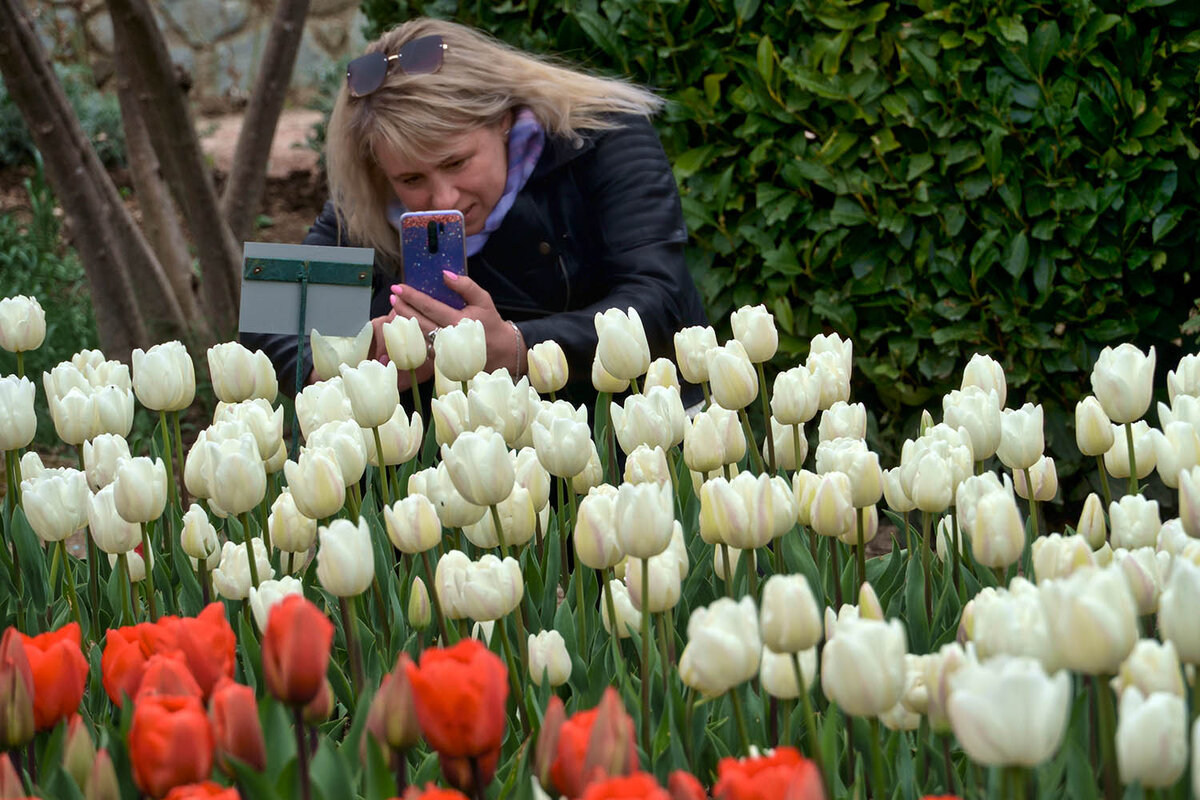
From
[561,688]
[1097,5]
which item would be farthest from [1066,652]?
[1097,5]

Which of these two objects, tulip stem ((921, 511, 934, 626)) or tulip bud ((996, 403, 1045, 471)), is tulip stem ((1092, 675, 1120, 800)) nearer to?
tulip stem ((921, 511, 934, 626))

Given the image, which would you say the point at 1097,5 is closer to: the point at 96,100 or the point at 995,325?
the point at 995,325

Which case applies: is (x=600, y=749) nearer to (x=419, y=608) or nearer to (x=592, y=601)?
(x=419, y=608)

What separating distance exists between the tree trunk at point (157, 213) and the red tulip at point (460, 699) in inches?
197

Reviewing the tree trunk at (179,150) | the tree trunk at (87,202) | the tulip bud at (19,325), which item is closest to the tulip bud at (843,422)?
the tulip bud at (19,325)

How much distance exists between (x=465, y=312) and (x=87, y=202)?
2848 mm

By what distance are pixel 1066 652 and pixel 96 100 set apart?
10.2m

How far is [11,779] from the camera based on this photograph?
Answer: 88 cm

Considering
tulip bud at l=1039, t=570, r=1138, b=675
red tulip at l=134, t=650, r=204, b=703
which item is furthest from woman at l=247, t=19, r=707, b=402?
tulip bud at l=1039, t=570, r=1138, b=675

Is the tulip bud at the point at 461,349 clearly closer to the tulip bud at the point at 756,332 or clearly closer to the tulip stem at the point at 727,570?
the tulip bud at the point at 756,332

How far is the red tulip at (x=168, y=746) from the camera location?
0.88 metres

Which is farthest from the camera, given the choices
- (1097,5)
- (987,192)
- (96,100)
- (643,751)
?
(96,100)

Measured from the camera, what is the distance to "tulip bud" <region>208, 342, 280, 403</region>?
1835 millimetres

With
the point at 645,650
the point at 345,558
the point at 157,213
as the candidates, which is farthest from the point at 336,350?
the point at 157,213
